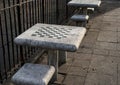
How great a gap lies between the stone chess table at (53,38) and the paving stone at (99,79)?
A: 63 centimetres

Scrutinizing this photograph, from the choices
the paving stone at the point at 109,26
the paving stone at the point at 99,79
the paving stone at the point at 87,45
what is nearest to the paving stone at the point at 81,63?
the paving stone at the point at 99,79

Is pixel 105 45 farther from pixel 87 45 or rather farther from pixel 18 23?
pixel 18 23

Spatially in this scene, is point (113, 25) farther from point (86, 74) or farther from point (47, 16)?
point (86, 74)

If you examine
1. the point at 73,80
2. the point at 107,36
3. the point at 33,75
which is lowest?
the point at 73,80

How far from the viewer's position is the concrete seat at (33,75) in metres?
3.08

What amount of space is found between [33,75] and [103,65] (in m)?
2.05

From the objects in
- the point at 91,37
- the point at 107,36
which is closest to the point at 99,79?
the point at 91,37

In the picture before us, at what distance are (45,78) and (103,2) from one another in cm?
992

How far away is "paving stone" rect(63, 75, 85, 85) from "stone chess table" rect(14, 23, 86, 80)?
0.73 ft

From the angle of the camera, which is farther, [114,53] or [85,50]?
[85,50]

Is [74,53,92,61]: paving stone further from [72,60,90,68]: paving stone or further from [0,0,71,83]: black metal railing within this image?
[0,0,71,83]: black metal railing

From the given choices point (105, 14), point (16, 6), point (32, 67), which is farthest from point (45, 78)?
point (105, 14)

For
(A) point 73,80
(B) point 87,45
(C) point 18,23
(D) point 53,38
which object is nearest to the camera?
(D) point 53,38

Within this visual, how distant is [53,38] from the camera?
11.1 ft
